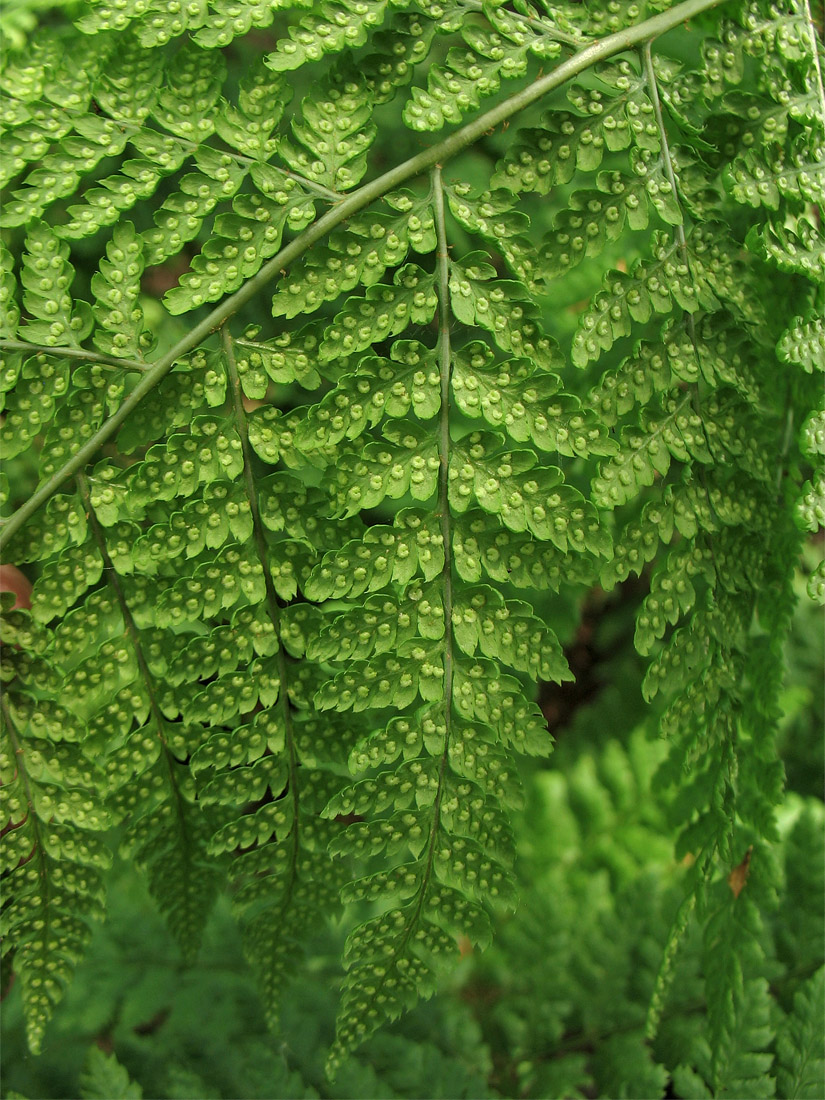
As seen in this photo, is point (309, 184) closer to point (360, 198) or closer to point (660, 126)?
point (360, 198)

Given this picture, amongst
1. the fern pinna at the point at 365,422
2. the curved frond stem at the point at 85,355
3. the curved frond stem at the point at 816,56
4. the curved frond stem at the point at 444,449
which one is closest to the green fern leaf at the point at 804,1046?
the fern pinna at the point at 365,422

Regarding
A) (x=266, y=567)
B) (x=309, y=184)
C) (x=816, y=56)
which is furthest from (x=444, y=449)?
(x=816, y=56)

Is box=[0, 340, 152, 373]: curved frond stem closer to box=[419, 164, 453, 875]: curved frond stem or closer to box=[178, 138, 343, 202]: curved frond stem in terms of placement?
box=[178, 138, 343, 202]: curved frond stem

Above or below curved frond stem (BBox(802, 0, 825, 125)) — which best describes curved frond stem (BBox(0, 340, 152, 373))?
below

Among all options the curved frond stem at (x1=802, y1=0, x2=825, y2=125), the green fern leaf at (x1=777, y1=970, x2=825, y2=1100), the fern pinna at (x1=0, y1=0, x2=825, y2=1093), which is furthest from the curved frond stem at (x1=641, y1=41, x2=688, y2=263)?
the green fern leaf at (x1=777, y1=970, x2=825, y2=1100)

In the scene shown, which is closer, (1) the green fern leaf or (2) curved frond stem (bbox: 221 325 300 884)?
(2) curved frond stem (bbox: 221 325 300 884)

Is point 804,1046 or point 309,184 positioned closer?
point 309,184
